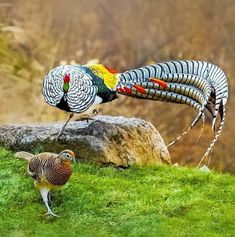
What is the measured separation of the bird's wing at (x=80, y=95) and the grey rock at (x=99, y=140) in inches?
21.1

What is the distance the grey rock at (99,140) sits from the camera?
573cm

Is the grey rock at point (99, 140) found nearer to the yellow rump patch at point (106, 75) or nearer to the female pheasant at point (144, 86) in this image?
the female pheasant at point (144, 86)

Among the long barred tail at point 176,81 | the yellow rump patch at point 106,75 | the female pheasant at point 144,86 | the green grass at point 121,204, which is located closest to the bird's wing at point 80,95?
the female pheasant at point 144,86

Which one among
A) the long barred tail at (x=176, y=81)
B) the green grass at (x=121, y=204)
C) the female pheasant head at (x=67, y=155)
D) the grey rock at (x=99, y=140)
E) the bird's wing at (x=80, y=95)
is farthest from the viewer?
the grey rock at (x=99, y=140)

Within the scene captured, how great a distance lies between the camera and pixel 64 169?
4.59m

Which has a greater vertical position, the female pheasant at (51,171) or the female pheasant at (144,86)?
the female pheasant at (144,86)

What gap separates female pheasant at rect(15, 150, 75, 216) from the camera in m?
4.58

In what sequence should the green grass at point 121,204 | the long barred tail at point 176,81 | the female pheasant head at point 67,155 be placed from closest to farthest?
1. the green grass at point 121,204
2. the female pheasant head at point 67,155
3. the long barred tail at point 176,81

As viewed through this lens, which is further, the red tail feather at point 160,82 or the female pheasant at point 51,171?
the red tail feather at point 160,82

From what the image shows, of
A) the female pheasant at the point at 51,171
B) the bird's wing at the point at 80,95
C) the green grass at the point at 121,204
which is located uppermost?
the bird's wing at the point at 80,95

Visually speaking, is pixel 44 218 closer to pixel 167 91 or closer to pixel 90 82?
pixel 90 82

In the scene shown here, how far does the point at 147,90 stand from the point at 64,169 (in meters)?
1.26

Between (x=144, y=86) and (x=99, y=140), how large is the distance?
0.55 meters

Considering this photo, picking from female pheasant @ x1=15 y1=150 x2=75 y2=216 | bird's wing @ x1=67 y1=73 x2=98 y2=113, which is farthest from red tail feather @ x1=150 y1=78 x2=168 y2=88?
female pheasant @ x1=15 y1=150 x2=75 y2=216
